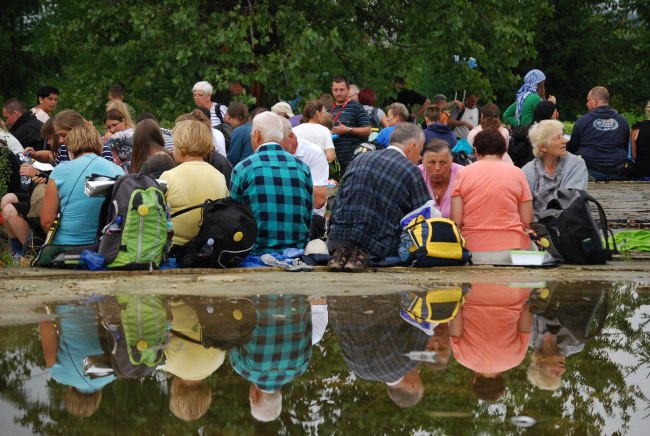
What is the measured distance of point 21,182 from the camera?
1278cm

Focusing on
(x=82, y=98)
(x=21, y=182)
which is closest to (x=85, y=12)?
(x=82, y=98)

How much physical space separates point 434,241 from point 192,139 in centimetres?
230

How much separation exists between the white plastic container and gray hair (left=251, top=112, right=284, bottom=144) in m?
2.35

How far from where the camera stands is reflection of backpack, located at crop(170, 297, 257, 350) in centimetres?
670

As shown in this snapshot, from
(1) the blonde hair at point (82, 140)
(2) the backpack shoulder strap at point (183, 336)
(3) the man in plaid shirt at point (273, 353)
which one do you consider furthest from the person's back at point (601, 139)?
(2) the backpack shoulder strap at point (183, 336)

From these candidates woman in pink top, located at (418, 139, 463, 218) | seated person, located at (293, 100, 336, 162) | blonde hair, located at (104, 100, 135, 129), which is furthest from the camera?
seated person, located at (293, 100, 336, 162)

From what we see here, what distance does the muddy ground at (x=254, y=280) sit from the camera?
332 inches

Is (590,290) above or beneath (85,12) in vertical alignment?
beneath

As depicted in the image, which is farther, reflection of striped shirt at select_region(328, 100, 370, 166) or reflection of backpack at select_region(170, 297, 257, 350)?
reflection of striped shirt at select_region(328, 100, 370, 166)

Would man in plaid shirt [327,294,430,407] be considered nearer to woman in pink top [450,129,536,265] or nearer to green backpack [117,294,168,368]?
green backpack [117,294,168,368]

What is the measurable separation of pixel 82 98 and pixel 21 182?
10.5 m

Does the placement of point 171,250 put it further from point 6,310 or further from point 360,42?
point 360,42

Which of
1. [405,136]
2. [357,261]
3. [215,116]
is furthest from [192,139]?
[215,116]

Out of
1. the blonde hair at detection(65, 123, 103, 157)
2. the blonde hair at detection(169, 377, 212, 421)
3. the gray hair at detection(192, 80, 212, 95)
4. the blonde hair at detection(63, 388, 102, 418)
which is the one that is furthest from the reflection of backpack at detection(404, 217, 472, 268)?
the gray hair at detection(192, 80, 212, 95)
